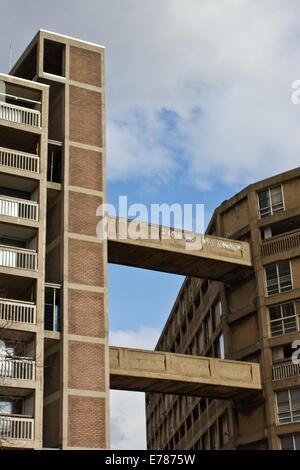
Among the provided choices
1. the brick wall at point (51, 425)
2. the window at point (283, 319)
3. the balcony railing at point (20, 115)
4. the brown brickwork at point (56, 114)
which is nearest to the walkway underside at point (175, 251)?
the window at point (283, 319)

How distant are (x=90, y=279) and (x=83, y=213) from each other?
4362mm

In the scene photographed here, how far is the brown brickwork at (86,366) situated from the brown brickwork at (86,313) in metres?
0.82

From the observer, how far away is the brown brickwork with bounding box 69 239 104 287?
4728 centimetres

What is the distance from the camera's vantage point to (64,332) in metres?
45.4

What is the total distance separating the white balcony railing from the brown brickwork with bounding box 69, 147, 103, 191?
15.3 metres

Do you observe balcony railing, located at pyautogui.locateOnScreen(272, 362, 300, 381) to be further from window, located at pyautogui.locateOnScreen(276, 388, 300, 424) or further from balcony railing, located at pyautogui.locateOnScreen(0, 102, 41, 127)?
balcony railing, located at pyautogui.locateOnScreen(0, 102, 41, 127)

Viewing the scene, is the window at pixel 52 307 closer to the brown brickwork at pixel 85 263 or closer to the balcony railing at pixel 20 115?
the brown brickwork at pixel 85 263

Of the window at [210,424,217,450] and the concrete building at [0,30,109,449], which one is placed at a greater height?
the concrete building at [0,30,109,449]

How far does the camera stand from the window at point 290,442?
48.4 metres

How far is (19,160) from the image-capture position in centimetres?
4884

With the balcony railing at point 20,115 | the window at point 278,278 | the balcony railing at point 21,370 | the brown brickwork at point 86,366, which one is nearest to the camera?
the balcony railing at point 21,370
